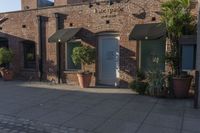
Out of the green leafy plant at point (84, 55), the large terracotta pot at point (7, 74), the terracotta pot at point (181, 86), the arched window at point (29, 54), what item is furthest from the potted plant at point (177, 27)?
the large terracotta pot at point (7, 74)

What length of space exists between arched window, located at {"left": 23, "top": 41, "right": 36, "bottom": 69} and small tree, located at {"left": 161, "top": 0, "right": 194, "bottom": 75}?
7.51 metres

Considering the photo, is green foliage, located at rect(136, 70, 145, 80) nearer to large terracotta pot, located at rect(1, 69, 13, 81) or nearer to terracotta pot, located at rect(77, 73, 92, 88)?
terracotta pot, located at rect(77, 73, 92, 88)

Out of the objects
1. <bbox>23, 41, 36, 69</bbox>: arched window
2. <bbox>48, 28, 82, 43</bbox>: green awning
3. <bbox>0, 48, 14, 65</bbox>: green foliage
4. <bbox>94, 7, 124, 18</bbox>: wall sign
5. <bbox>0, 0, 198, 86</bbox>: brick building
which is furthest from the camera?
<bbox>23, 41, 36, 69</bbox>: arched window

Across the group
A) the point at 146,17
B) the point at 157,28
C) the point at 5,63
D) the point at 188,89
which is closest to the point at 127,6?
the point at 146,17

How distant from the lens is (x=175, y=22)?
8570mm

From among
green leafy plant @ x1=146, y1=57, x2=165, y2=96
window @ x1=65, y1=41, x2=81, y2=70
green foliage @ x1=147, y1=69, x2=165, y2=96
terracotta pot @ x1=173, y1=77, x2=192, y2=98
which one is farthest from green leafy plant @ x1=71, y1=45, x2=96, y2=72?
terracotta pot @ x1=173, y1=77, x2=192, y2=98

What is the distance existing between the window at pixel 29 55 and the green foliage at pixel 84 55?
3.83m

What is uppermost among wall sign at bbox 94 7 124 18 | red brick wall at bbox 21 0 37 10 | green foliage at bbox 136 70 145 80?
red brick wall at bbox 21 0 37 10

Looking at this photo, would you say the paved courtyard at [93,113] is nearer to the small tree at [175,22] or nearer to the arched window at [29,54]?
the small tree at [175,22]

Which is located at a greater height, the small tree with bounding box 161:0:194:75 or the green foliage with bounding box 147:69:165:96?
the small tree with bounding box 161:0:194:75

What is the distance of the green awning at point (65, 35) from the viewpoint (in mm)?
11070

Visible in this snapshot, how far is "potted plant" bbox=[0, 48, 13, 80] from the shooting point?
1310cm

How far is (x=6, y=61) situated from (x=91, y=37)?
5.01 metres

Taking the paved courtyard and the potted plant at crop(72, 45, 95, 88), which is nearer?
the paved courtyard
